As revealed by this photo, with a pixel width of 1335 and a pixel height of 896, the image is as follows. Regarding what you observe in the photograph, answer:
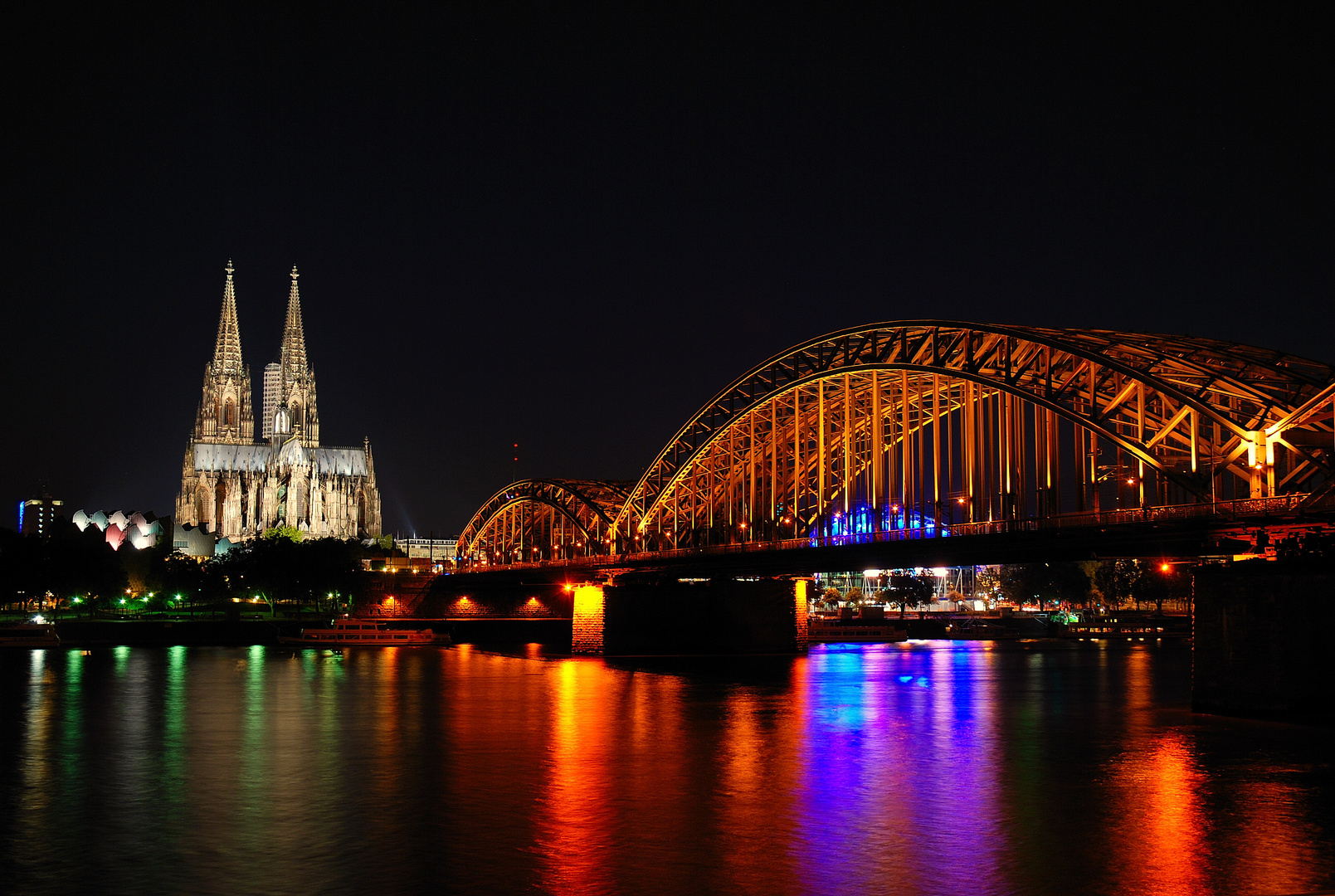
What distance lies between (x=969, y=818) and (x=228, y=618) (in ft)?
340

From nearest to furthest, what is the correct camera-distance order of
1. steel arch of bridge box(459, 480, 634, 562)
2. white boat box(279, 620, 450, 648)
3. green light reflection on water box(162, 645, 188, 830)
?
green light reflection on water box(162, 645, 188, 830), white boat box(279, 620, 450, 648), steel arch of bridge box(459, 480, 634, 562)

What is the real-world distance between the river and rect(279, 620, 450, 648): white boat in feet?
156

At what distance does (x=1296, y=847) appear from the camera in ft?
87.6

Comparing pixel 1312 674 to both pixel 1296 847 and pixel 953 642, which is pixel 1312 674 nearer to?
pixel 1296 847

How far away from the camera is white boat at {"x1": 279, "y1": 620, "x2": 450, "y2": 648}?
112062mm

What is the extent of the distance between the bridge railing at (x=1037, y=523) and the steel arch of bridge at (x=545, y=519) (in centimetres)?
2924

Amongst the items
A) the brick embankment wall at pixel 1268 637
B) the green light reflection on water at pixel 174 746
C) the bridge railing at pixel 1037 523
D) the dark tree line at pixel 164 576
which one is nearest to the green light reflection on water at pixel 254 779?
the green light reflection on water at pixel 174 746

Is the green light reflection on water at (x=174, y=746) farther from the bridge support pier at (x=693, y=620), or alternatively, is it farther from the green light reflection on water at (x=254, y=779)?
the bridge support pier at (x=693, y=620)

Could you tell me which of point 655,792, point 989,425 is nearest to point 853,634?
point 989,425

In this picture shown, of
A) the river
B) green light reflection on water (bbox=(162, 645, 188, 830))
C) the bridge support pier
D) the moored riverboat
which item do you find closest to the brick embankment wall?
the river

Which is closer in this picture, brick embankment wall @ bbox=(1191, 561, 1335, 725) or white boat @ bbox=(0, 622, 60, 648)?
brick embankment wall @ bbox=(1191, 561, 1335, 725)

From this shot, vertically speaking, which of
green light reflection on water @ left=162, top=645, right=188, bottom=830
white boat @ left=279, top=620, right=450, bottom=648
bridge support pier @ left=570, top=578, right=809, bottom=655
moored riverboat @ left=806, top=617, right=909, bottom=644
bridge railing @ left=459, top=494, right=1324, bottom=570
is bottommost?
moored riverboat @ left=806, top=617, right=909, bottom=644

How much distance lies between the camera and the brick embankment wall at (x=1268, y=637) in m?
40.7

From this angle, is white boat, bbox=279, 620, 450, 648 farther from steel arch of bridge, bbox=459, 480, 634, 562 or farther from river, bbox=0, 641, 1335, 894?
river, bbox=0, 641, 1335, 894
